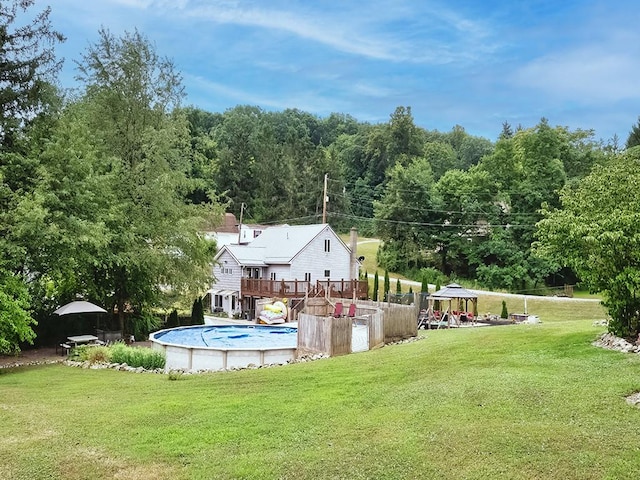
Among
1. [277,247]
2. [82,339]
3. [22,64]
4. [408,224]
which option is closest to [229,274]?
[277,247]

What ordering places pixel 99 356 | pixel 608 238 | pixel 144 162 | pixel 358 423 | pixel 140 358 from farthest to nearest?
pixel 144 162 < pixel 99 356 < pixel 140 358 < pixel 608 238 < pixel 358 423

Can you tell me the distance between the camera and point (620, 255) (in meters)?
11.3

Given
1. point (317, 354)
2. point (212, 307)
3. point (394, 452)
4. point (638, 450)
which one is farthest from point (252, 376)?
point (212, 307)

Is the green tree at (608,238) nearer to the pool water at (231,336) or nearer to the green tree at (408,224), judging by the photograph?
the pool water at (231,336)

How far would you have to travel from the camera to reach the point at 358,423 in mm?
8062

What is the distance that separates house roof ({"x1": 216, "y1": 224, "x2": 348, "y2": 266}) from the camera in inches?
1475

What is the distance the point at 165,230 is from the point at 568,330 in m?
17.4

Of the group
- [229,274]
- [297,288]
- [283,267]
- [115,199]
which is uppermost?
[115,199]

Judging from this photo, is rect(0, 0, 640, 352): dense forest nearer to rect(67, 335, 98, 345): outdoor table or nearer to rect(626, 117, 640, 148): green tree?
rect(67, 335, 98, 345): outdoor table

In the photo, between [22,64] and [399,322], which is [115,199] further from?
[399,322]

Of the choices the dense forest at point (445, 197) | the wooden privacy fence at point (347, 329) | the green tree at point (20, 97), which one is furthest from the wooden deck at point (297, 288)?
the green tree at point (20, 97)

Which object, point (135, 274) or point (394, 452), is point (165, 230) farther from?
point (394, 452)

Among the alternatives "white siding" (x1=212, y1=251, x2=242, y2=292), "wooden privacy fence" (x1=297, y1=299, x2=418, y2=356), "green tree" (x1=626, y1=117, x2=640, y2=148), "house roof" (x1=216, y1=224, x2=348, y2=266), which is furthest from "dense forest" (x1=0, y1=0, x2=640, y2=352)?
"green tree" (x1=626, y1=117, x2=640, y2=148)

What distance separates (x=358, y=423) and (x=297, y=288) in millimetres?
26902
